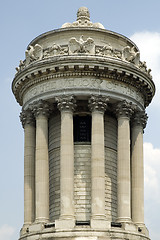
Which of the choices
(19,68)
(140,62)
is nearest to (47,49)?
(19,68)

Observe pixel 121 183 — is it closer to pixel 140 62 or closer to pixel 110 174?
pixel 110 174

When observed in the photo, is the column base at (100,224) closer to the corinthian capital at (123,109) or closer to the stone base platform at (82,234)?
the stone base platform at (82,234)

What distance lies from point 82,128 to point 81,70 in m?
4.93

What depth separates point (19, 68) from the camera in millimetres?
60906

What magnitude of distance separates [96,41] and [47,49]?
3.95 meters

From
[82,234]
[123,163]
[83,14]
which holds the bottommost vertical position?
[82,234]

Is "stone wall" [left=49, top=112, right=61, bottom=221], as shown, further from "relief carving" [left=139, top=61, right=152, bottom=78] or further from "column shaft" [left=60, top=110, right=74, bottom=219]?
"relief carving" [left=139, top=61, right=152, bottom=78]

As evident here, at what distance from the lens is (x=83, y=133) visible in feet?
193

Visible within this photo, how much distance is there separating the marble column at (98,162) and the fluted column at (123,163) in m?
1.71

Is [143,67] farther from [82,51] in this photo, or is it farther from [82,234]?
[82,234]

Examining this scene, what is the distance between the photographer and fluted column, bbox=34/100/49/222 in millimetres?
56031

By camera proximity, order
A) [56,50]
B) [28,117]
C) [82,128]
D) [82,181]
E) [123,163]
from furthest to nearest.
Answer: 1. [28,117]
2. [82,128]
3. [56,50]
4. [123,163]
5. [82,181]

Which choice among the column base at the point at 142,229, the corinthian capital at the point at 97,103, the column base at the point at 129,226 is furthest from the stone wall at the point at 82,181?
the column base at the point at 142,229

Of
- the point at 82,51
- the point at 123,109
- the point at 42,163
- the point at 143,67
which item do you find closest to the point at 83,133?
the point at 123,109
